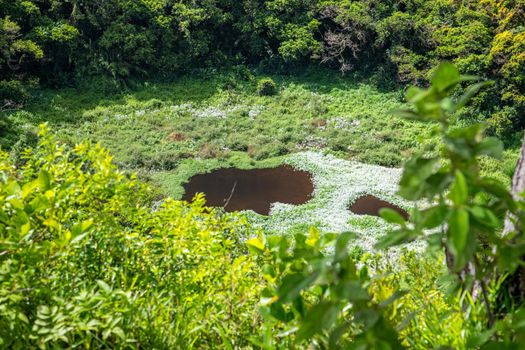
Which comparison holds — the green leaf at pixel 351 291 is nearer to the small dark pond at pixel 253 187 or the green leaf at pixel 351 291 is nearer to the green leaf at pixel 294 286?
the green leaf at pixel 294 286

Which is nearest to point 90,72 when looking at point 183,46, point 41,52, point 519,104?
point 41,52

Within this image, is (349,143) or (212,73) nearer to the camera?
(349,143)

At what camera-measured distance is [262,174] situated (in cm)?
1719

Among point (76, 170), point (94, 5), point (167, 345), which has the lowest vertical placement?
point (94, 5)

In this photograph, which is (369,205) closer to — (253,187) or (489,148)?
(253,187)

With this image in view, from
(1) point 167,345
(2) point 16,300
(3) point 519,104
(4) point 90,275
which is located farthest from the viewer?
(3) point 519,104

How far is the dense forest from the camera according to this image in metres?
1.13

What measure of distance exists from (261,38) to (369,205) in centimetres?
1485

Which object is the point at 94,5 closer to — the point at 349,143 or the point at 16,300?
the point at 349,143

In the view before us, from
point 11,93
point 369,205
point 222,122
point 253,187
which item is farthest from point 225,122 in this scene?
point 11,93

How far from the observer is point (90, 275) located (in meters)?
2.42

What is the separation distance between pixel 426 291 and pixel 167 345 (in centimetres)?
164

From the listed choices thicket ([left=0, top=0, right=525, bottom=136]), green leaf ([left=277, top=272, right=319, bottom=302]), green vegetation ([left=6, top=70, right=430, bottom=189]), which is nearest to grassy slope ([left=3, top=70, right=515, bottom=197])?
green vegetation ([left=6, top=70, right=430, bottom=189])

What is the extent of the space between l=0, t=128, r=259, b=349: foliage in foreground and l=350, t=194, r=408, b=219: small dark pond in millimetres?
11358
